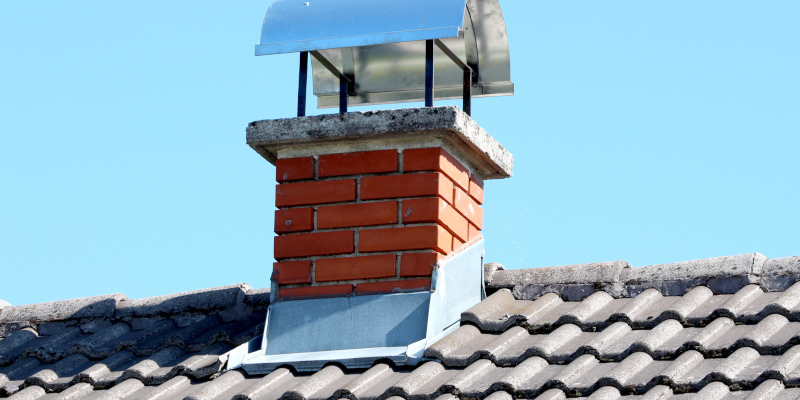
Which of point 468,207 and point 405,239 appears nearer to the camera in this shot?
point 405,239

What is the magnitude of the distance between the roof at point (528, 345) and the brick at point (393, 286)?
224 mm

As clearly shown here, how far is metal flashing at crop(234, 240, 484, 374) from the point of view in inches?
163

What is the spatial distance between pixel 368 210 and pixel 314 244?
279 millimetres

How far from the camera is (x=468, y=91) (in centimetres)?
508

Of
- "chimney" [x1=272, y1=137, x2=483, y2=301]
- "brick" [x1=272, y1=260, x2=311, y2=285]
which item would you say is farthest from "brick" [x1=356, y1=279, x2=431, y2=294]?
"brick" [x1=272, y1=260, x2=311, y2=285]

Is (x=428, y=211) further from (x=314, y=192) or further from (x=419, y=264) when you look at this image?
(x=314, y=192)

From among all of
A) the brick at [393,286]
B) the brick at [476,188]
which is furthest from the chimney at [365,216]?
the brick at [476,188]

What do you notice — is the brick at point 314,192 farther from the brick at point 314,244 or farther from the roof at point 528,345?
the roof at point 528,345

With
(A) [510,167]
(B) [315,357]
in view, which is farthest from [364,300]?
(A) [510,167]

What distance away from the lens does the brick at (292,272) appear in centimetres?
447

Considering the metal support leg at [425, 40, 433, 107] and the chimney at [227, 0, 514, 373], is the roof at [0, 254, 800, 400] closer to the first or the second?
the chimney at [227, 0, 514, 373]

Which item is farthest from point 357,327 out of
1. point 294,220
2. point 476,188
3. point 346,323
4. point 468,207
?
point 476,188

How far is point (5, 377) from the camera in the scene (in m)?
4.67

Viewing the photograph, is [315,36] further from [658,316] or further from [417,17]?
[658,316]
